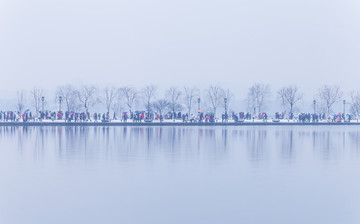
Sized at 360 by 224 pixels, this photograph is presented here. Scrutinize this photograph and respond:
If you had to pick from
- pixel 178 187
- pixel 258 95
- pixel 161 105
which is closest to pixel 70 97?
pixel 161 105

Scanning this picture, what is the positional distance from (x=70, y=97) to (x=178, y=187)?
53.3 m

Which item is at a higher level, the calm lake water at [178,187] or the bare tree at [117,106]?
the bare tree at [117,106]

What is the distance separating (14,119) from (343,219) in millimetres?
37072

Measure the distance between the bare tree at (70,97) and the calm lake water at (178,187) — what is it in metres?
42.8

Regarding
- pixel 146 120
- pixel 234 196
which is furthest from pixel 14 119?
pixel 234 196

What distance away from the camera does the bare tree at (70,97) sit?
188 feet

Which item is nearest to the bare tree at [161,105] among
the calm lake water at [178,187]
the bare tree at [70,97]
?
the bare tree at [70,97]

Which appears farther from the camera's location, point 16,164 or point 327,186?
point 16,164

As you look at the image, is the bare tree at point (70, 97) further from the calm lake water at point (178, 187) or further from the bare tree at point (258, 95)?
the calm lake water at point (178, 187)

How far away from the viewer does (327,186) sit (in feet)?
31.5

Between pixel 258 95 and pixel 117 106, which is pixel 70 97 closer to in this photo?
pixel 117 106

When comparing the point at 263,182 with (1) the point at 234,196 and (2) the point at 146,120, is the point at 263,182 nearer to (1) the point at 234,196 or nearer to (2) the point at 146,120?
(1) the point at 234,196

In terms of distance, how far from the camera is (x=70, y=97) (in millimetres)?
60469

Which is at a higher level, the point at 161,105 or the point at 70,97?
the point at 70,97
